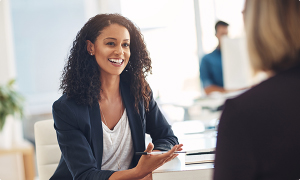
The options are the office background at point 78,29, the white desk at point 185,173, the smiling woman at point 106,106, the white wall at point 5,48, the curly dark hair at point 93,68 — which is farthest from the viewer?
the office background at point 78,29

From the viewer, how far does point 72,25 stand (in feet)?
13.1

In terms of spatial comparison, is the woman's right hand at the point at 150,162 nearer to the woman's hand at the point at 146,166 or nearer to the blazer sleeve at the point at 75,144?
the woman's hand at the point at 146,166

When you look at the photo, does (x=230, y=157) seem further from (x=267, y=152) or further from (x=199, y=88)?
(x=199, y=88)

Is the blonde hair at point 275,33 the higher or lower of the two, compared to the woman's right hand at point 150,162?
higher

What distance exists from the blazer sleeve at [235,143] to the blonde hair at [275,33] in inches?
4.2

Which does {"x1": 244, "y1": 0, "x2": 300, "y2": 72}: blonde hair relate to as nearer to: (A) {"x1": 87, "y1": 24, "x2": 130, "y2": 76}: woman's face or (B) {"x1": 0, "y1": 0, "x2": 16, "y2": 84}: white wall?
(A) {"x1": 87, "y1": 24, "x2": 130, "y2": 76}: woman's face

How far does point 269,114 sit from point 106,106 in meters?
1.00

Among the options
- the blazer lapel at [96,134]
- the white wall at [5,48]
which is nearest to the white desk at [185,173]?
the blazer lapel at [96,134]

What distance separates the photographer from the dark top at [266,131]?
0.52m

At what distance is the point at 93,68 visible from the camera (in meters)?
1.46

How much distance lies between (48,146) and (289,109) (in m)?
1.24

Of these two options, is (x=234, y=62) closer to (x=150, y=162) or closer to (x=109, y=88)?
(x=109, y=88)

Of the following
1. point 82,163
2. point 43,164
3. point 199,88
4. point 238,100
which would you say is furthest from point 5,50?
point 238,100

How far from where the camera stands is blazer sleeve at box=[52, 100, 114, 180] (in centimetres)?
121
